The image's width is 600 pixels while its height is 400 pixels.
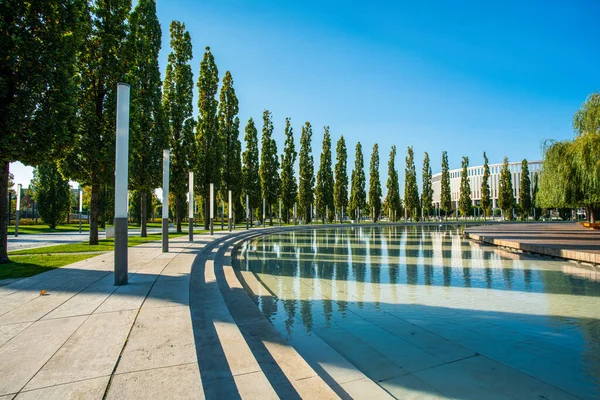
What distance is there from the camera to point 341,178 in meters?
48.7

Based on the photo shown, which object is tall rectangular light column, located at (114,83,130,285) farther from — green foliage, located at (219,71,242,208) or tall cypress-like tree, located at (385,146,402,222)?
tall cypress-like tree, located at (385,146,402,222)

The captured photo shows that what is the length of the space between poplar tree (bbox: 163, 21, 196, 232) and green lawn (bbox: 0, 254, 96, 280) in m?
15.4

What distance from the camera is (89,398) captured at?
2193mm

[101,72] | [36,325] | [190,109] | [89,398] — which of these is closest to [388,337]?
[89,398]

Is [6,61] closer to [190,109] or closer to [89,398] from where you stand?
[89,398]

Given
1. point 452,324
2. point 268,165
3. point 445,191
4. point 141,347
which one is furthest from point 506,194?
point 141,347

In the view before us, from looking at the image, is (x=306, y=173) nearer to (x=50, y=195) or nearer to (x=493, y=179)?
(x=50, y=195)

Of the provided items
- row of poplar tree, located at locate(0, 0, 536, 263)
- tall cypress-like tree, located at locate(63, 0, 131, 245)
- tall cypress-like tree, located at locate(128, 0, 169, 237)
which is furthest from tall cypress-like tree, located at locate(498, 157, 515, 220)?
tall cypress-like tree, located at locate(63, 0, 131, 245)

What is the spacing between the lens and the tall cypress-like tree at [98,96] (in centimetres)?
1299

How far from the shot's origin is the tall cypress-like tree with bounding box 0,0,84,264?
7359 mm

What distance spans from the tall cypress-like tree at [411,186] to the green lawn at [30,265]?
170 feet

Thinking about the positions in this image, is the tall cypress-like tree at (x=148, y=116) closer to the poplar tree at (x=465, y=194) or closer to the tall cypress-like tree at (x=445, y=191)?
the tall cypress-like tree at (x=445, y=191)

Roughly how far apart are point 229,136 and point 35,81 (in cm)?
2398

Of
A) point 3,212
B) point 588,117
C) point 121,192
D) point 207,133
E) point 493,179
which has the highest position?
point 493,179
